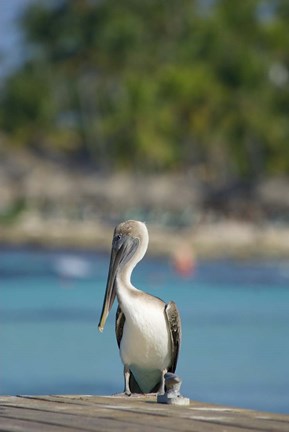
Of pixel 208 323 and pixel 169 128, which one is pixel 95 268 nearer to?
pixel 208 323

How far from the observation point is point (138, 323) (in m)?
5.50

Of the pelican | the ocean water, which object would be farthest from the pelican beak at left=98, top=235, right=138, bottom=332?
the ocean water

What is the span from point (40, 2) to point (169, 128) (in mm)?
12636

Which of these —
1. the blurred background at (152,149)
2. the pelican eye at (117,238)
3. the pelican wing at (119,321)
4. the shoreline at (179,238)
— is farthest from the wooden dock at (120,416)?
the shoreline at (179,238)

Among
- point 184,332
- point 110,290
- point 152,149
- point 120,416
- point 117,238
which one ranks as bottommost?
point 120,416

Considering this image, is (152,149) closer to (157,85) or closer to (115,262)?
(157,85)

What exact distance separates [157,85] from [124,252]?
60707mm

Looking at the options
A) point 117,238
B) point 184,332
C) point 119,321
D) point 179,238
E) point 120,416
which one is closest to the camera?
point 120,416

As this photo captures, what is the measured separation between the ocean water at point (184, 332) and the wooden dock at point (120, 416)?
862 centimetres

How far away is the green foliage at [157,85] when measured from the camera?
63.2 meters

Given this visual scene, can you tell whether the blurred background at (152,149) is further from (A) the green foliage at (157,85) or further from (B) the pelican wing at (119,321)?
(B) the pelican wing at (119,321)

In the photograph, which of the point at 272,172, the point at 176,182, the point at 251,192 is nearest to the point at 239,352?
the point at 251,192

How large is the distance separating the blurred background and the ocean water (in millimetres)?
188

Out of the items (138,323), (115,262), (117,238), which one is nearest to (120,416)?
(138,323)
